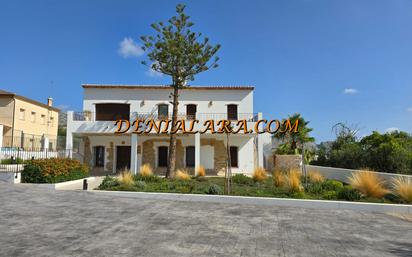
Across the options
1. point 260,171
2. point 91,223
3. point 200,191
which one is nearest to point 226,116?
point 260,171

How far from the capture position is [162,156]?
64.4ft

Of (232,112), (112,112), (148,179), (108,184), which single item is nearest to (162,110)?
(112,112)

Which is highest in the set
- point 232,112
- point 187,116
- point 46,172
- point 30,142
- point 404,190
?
point 232,112

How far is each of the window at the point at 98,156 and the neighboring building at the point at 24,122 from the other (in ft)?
20.2

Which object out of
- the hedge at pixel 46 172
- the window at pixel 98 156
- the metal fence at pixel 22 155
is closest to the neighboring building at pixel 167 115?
the window at pixel 98 156

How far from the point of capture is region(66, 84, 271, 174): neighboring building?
1915 centimetres

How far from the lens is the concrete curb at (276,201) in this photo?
8.05 meters

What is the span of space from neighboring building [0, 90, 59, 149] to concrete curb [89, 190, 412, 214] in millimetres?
16762

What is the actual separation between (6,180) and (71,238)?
A: 10.0 meters

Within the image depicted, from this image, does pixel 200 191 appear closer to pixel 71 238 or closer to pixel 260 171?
pixel 260 171

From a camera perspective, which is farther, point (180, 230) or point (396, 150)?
point (396, 150)

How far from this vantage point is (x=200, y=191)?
33.7 ft

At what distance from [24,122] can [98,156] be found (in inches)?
456

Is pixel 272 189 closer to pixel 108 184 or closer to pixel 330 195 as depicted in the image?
pixel 330 195
